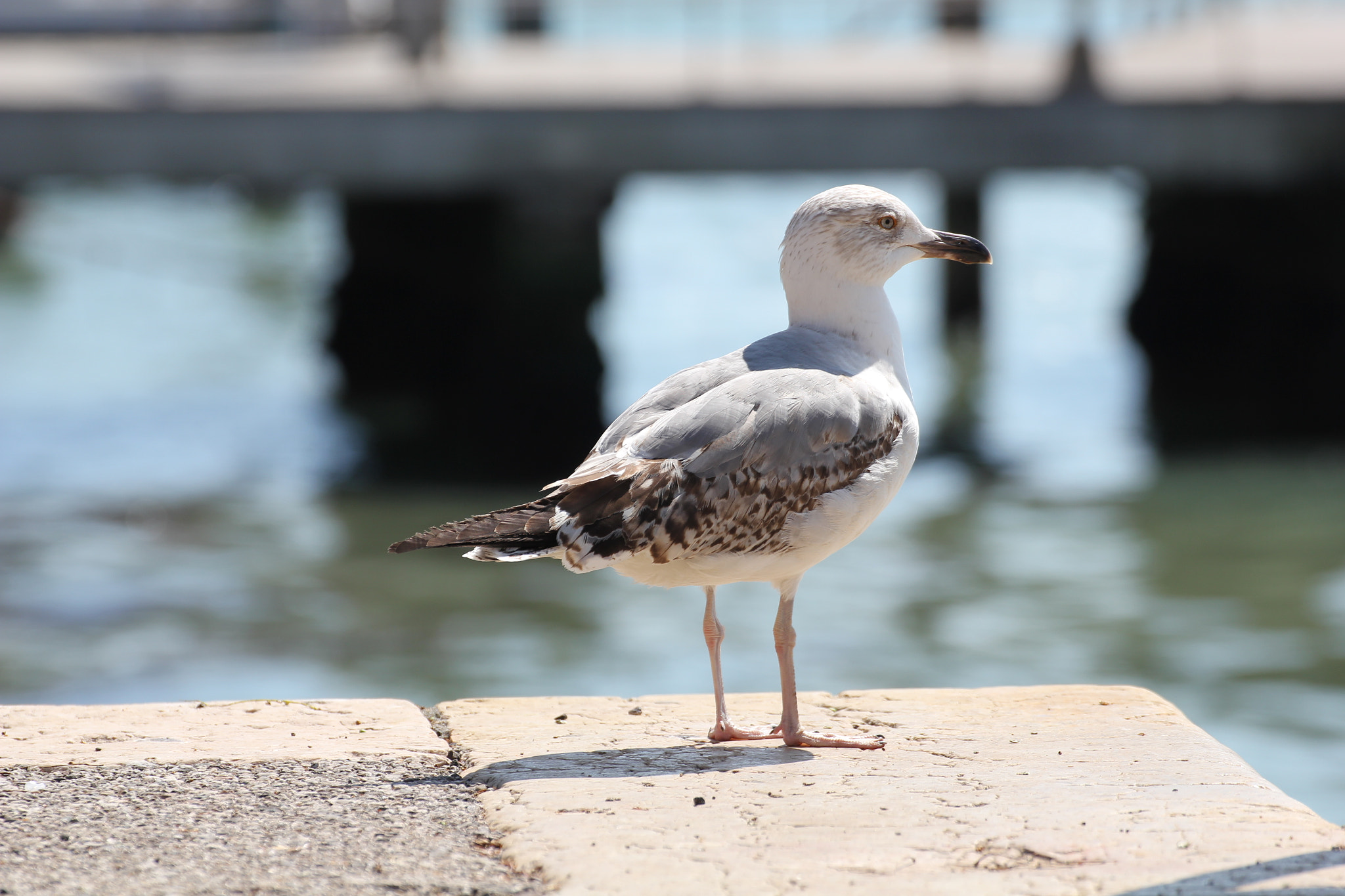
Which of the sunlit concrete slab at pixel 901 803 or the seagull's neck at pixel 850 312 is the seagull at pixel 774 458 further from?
the sunlit concrete slab at pixel 901 803

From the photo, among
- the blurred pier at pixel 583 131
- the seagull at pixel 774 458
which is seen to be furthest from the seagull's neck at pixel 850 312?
the blurred pier at pixel 583 131

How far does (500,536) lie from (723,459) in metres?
0.65

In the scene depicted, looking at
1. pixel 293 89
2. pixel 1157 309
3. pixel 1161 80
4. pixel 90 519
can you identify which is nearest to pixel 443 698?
pixel 90 519

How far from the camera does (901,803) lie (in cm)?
401

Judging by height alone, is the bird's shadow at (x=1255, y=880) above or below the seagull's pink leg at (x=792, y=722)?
below

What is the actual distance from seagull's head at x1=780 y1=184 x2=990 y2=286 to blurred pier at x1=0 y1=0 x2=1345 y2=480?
8641mm

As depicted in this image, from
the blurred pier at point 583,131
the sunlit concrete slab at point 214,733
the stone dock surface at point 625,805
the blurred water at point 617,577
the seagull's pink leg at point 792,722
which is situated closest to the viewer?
the stone dock surface at point 625,805

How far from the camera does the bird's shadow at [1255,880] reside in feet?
11.0

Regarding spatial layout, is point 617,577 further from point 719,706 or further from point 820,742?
point 820,742

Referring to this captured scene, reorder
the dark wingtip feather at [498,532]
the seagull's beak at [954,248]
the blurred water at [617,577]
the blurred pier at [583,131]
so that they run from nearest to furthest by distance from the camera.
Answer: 1. the dark wingtip feather at [498,532]
2. the seagull's beak at [954,248]
3. the blurred water at [617,577]
4. the blurred pier at [583,131]

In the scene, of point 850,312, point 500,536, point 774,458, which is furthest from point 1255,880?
point 850,312

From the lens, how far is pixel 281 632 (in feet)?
35.0

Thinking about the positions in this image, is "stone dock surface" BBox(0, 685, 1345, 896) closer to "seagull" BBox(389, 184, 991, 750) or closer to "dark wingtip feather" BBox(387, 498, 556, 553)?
"seagull" BBox(389, 184, 991, 750)

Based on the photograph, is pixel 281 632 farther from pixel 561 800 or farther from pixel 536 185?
pixel 561 800
